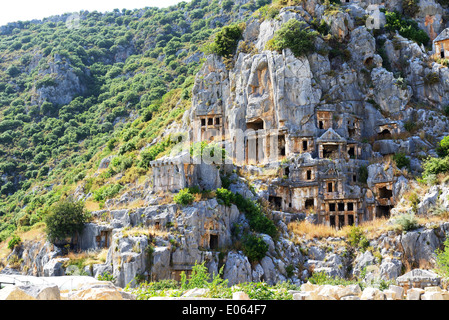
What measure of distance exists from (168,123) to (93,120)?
1186 inches

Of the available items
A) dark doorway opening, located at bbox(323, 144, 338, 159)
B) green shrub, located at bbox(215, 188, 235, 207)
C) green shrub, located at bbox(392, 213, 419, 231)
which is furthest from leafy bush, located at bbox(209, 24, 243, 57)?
green shrub, located at bbox(392, 213, 419, 231)

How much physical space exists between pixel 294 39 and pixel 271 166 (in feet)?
48.5

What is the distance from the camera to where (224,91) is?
6262cm

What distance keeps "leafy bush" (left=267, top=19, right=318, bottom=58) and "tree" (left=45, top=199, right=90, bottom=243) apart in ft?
93.2

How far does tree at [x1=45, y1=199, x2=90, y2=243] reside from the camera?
142 ft

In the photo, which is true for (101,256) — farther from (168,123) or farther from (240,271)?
(168,123)

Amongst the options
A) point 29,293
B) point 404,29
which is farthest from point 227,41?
point 29,293

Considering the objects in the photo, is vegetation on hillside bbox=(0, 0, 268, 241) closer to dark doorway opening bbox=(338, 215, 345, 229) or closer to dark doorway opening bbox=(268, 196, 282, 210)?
dark doorway opening bbox=(268, 196, 282, 210)

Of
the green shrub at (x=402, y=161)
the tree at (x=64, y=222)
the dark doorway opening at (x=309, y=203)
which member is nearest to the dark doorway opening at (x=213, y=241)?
the tree at (x=64, y=222)

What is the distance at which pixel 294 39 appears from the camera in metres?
56.4

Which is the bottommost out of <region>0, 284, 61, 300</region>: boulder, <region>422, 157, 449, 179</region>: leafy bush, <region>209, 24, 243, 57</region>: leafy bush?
<region>0, 284, 61, 300</region>: boulder

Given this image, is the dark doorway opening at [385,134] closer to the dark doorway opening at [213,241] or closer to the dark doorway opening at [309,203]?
the dark doorway opening at [309,203]

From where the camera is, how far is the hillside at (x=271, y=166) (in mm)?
39406

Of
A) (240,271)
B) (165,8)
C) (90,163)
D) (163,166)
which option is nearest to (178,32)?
(165,8)
